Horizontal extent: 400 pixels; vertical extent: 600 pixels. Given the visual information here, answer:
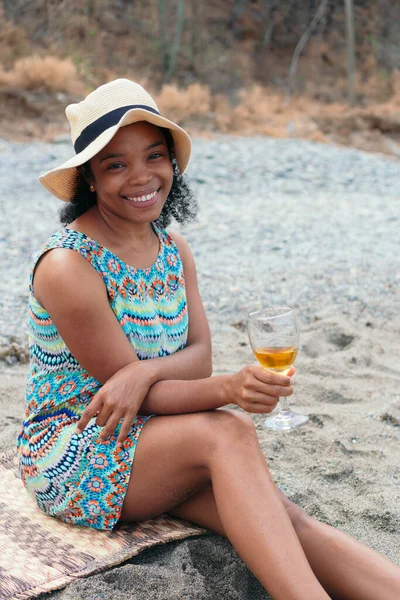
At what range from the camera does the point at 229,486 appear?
247 cm

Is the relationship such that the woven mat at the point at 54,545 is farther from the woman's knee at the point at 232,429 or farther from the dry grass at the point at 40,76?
the dry grass at the point at 40,76

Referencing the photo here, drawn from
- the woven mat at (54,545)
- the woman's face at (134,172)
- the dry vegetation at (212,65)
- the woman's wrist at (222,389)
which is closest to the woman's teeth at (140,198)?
the woman's face at (134,172)

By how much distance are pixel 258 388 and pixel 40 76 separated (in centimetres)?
1260

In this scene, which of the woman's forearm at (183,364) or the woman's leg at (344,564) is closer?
the woman's leg at (344,564)

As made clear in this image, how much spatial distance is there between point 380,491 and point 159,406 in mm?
1244

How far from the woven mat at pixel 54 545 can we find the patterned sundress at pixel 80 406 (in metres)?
0.06

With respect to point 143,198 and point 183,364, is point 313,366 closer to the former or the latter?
point 183,364

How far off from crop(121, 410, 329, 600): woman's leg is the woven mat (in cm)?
10

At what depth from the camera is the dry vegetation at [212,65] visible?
14.1 m

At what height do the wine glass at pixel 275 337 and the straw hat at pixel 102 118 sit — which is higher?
the straw hat at pixel 102 118

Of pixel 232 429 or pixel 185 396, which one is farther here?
pixel 185 396

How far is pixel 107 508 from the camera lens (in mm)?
2748

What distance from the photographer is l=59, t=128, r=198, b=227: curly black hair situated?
2980 mm

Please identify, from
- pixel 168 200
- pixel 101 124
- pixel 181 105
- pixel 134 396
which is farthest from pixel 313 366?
pixel 181 105
